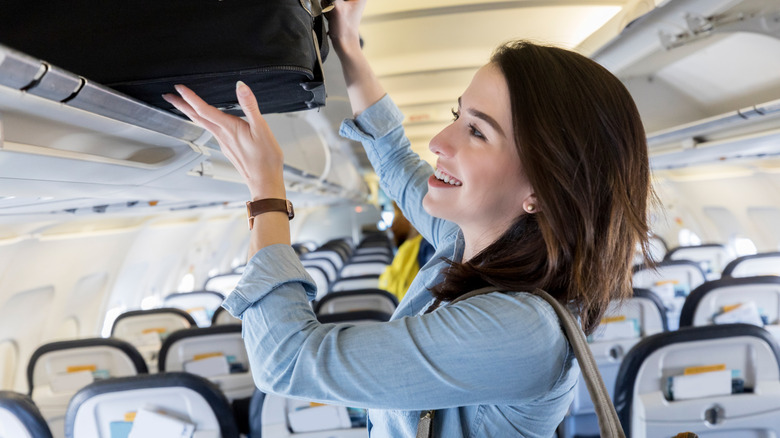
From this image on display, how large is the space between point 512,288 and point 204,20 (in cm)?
78

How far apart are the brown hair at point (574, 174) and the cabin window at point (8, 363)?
489 cm

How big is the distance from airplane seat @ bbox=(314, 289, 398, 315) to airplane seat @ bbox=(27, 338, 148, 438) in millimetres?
1480

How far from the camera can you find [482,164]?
123 cm

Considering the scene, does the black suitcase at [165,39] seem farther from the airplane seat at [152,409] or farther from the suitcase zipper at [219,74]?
the airplane seat at [152,409]

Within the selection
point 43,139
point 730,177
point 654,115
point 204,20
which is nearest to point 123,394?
point 43,139

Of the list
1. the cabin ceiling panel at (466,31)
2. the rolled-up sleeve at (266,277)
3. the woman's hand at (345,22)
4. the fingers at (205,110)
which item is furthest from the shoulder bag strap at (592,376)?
the cabin ceiling panel at (466,31)

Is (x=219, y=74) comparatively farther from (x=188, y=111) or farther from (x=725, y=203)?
(x=725, y=203)

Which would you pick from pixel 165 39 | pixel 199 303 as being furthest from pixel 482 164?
pixel 199 303

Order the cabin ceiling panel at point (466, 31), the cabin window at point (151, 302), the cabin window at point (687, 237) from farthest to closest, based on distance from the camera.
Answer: the cabin window at point (687, 237), the cabin window at point (151, 302), the cabin ceiling panel at point (466, 31)

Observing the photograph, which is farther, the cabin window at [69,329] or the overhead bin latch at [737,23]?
the cabin window at [69,329]

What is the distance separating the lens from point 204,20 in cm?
111

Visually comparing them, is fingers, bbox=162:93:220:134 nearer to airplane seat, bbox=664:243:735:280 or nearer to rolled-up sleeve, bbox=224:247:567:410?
rolled-up sleeve, bbox=224:247:567:410

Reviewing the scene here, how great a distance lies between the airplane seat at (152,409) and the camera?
2.08 meters

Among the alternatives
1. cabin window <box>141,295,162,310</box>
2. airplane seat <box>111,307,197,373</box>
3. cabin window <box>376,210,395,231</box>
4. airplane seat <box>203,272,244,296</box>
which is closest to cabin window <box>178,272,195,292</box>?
airplane seat <box>203,272,244,296</box>
